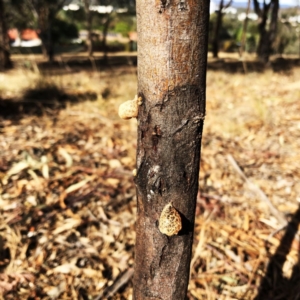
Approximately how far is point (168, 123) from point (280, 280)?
166 centimetres

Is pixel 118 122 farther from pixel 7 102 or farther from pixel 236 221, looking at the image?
Answer: pixel 236 221

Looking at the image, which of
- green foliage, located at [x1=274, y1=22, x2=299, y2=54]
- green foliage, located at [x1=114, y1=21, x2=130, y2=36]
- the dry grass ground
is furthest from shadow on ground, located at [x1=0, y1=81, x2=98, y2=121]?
green foliage, located at [x1=114, y1=21, x2=130, y2=36]

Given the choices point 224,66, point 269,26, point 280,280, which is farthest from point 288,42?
point 280,280

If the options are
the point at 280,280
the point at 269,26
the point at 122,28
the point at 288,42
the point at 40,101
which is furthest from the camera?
the point at 122,28

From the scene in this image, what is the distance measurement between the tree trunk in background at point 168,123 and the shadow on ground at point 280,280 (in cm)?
115

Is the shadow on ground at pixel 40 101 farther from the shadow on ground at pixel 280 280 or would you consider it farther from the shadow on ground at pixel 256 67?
the shadow on ground at pixel 256 67

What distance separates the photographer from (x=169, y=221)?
2.97ft

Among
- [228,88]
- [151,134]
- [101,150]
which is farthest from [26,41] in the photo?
[151,134]

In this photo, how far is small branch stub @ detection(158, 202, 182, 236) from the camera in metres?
0.90

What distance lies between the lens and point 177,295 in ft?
3.64

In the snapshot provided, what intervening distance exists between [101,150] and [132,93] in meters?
2.25

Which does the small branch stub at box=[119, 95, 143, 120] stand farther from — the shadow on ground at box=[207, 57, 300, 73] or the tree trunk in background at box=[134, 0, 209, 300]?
the shadow on ground at box=[207, 57, 300, 73]

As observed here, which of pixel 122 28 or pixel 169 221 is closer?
pixel 169 221

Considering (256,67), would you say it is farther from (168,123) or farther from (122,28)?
(122,28)
